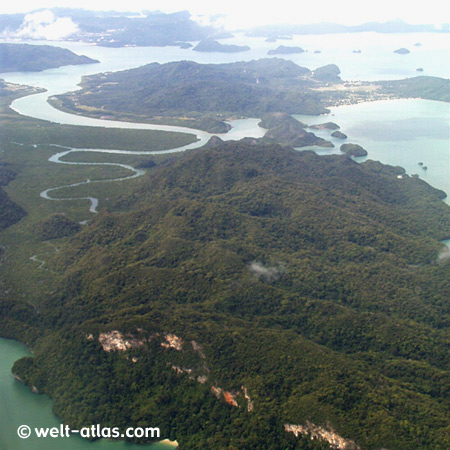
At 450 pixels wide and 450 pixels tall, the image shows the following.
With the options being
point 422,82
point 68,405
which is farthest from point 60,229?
point 422,82

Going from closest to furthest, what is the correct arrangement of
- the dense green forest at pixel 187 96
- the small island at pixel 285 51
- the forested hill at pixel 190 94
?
the dense green forest at pixel 187 96 → the forested hill at pixel 190 94 → the small island at pixel 285 51

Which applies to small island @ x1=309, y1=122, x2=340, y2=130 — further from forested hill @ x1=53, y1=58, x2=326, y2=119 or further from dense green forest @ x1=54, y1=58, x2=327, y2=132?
dense green forest @ x1=54, y1=58, x2=327, y2=132

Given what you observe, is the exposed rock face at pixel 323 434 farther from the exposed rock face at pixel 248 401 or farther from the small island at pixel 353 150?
the small island at pixel 353 150

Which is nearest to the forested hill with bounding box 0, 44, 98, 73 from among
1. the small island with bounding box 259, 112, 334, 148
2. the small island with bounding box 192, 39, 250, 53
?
the small island with bounding box 192, 39, 250, 53

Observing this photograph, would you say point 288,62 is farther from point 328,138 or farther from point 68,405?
point 68,405

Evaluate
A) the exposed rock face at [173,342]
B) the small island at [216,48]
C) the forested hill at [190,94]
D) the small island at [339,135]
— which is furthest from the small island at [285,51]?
the exposed rock face at [173,342]

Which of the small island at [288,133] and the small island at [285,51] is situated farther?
the small island at [285,51]

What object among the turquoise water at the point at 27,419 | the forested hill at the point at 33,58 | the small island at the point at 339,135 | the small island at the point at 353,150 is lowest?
the small island at the point at 339,135
